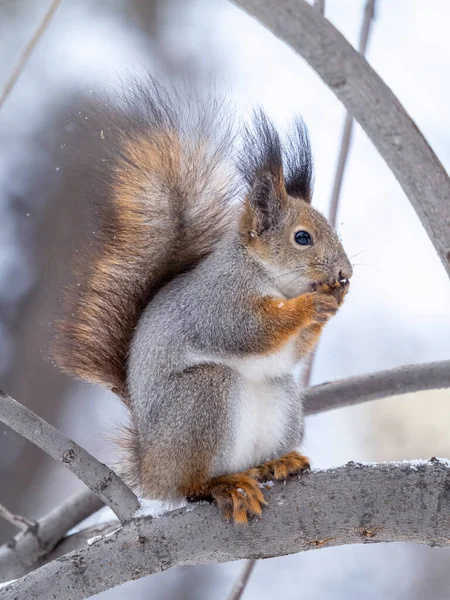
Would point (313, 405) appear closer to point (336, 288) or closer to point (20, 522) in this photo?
point (336, 288)

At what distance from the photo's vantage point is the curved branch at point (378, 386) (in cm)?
218

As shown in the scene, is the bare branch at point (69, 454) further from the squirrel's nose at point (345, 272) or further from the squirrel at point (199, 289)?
the squirrel's nose at point (345, 272)

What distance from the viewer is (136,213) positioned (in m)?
2.06

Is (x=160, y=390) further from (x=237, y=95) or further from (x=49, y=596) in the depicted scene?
(x=237, y=95)

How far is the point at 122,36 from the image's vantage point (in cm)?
337

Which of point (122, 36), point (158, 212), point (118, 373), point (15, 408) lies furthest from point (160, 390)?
point (122, 36)

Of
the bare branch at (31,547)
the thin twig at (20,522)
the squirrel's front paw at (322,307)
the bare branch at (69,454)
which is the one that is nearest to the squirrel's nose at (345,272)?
the squirrel's front paw at (322,307)

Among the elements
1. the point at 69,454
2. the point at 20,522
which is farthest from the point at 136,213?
the point at 20,522

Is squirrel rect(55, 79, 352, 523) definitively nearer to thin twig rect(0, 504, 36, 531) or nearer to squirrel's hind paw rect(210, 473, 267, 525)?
squirrel's hind paw rect(210, 473, 267, 525)

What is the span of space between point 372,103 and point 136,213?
1.02 m

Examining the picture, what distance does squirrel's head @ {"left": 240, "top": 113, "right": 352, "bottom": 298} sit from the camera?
1996 millimetres

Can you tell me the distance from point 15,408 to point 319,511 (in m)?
0.62

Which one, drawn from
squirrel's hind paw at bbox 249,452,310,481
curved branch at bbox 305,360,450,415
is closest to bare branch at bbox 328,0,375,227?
curved branch at bbox 305,360,450,415

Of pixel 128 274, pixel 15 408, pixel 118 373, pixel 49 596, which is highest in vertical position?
pixel 128 274
